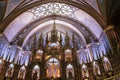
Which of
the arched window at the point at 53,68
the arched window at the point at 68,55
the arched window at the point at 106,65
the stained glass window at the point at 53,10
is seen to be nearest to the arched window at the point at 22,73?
the arched window at the point at 53,68

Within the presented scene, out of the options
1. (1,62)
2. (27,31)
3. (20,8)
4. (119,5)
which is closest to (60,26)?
(27,31)

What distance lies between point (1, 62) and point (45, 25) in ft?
29.1

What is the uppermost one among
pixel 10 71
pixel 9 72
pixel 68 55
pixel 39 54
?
pixel 39 54

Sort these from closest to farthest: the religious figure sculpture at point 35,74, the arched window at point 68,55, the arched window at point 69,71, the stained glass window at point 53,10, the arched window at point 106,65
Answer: the arched window at point 106,65 → the religious figure sculpture at point 35,74 → the arched window at point 69,71 → the arched window at point 68,55 → the stained glass window at point 53,10

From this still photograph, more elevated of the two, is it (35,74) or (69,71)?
(69,71)

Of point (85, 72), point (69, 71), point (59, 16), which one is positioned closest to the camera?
point (85, 72)

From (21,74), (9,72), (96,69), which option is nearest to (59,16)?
(96,69)

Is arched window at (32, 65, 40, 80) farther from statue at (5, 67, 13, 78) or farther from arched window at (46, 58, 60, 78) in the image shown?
statue at (5, 67, 13, 78)

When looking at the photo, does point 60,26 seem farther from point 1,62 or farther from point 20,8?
point 1,62

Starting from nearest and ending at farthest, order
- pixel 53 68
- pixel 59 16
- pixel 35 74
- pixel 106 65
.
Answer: pixel 106 65
pixel 35 74
pixel 53 68
pixel 59 16

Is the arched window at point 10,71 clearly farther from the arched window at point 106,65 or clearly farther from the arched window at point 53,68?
the arched window at point 106,65

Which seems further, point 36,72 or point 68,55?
point 68,55

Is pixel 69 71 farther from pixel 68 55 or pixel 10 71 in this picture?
pixel 10 71

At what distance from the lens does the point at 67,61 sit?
16859mm
